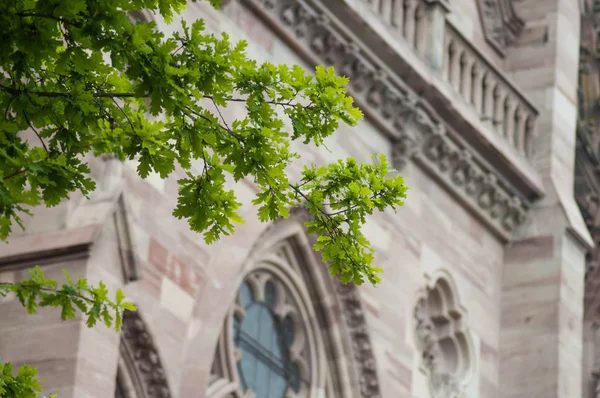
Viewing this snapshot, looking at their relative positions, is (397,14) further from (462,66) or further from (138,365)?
(138,365)

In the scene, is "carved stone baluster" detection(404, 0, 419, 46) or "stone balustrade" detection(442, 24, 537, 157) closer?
"carved stone baluster" detection(404, 0, 419, 46)

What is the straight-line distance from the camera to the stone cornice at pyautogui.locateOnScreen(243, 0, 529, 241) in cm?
1499

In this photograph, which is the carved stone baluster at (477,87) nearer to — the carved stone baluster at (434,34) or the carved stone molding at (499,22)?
the carved stone baluster at (434,34)

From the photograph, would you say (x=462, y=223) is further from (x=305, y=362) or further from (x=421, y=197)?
(x=305, y=362)

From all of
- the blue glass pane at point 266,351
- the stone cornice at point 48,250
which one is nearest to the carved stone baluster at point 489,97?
the blue glass pane at point 266,351

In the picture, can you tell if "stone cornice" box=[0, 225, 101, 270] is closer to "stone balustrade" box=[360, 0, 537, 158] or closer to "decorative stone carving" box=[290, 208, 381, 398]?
"decorative stone carving" box=[290, 208, 381, 398]

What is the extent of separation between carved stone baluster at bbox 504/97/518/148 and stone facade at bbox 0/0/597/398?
0.03 m

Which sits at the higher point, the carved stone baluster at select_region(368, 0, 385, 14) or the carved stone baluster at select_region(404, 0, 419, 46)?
the carved stone baluster at select_region(404, 0, 419, 46)

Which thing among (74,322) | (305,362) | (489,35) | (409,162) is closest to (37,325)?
(74,322)

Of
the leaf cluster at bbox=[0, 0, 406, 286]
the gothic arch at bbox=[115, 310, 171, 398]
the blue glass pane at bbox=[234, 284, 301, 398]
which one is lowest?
the leaf cluster at bbox=[0, 0, 406, 286]

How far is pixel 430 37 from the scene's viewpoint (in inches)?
655

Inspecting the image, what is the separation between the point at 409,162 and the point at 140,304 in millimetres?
4544

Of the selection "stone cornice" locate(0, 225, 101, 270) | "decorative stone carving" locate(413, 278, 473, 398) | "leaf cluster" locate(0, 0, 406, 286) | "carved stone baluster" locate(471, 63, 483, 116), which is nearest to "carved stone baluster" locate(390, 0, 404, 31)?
"carved stone baluster" locate(471, 63, 483, 116)

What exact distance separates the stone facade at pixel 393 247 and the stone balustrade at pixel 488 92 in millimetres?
21
